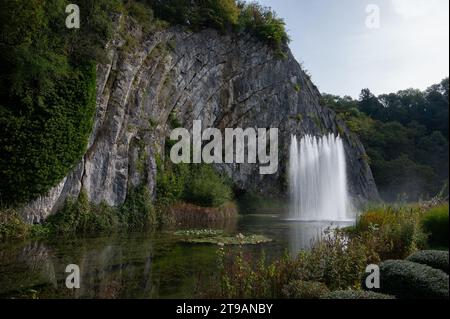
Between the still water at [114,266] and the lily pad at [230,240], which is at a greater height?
the still water at [114,266]

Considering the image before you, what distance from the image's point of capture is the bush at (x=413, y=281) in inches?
219

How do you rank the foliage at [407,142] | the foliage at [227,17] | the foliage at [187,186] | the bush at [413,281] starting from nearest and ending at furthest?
1. the bush at [413,281]
2. the foliage at [187,186]
3. the foliage at [227,17]
4. the foliage at [407,142]

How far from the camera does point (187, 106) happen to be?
28.1 m

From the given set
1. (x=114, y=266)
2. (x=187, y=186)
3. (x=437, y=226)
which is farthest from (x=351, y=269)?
(x=187, y=186)

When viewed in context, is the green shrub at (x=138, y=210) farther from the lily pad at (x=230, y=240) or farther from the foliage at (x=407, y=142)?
the foliage at (x=407, y=142)

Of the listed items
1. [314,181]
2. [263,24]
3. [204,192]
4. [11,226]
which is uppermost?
[263,24]

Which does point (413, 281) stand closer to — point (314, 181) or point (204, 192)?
point (204, 192)

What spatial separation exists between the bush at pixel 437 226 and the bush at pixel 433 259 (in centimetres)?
184

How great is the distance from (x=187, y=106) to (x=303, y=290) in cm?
2329

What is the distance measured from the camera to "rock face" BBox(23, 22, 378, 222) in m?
18.8

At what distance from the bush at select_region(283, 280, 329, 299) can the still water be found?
5.06 feet

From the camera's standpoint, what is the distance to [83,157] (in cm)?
1748

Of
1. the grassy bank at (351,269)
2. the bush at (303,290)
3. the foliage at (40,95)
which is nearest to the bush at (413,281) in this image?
the grassy bank at (351,269)
